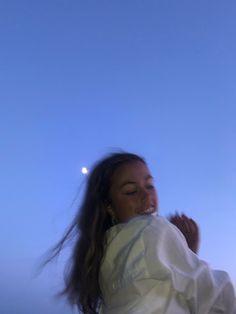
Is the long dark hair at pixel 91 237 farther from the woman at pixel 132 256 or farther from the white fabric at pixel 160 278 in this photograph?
the white fabric at pixel 160 278

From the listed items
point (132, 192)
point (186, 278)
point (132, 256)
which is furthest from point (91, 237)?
point (186, 278)

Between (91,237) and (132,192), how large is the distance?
37 centimetres

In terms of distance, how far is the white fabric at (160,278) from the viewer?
236 cm

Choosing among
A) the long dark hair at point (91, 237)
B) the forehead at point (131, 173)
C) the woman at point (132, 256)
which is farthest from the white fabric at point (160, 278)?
the forehead at point (131, 173)

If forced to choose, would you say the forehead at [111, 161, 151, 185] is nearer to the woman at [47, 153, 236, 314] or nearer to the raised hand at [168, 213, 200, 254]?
the woman at [47, 153, 236, 314]

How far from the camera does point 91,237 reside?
121 inches

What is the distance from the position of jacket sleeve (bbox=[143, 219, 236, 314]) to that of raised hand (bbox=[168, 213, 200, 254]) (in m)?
0.33

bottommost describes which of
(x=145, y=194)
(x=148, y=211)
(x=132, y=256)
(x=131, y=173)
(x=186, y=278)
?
(x=186, y=278)

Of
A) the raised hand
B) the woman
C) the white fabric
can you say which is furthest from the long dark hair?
the raised hand

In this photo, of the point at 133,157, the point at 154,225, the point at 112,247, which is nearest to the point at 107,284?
the point at 112,247

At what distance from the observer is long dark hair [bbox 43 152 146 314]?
2924mm

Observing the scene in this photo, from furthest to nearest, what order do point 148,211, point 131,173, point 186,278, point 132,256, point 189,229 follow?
→ point 131,173
point 148,211
point 189,229
point 132,256
point 186,278

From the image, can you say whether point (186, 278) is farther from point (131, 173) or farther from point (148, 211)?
point (131, 173)

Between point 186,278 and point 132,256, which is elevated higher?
point 132,256
